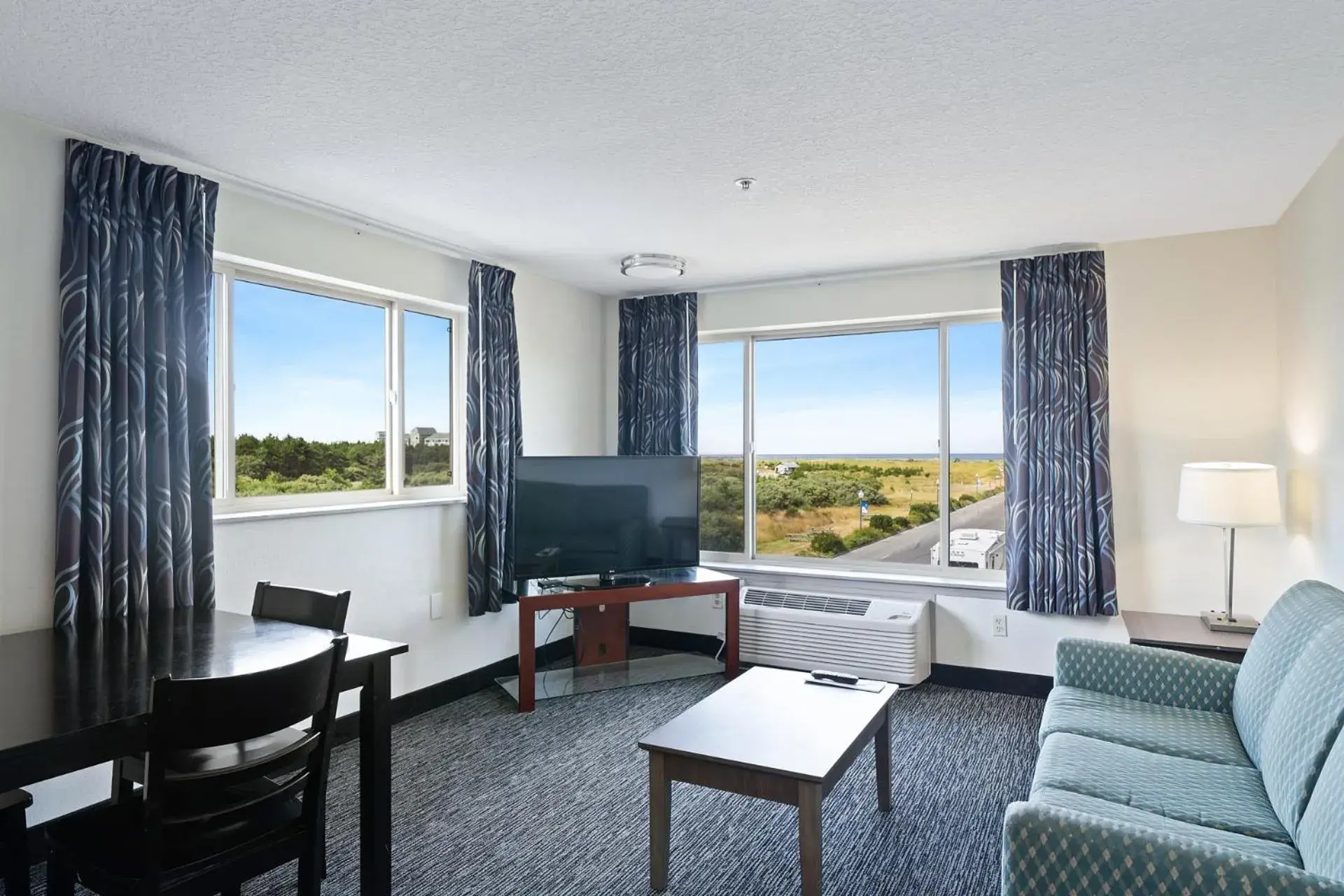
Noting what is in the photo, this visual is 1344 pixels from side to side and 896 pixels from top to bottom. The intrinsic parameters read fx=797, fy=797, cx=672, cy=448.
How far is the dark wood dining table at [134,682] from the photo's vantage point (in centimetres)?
154

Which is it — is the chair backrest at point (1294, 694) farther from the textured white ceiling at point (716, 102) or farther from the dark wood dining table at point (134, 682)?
the dark wood dining table at point (134, 682)

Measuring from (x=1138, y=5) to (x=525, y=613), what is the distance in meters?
3.37

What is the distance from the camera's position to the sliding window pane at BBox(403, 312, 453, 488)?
4.10 m

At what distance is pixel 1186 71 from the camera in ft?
7.13

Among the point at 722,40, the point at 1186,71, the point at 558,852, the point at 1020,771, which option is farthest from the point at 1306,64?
the point at 558,852

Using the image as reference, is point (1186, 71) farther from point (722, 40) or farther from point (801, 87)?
point (722, 40)

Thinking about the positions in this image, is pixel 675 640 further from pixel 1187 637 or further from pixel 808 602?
pixel 1187 637

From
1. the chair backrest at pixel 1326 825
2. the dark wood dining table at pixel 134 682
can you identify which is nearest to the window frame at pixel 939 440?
the chair backrest at pixel 1326 825

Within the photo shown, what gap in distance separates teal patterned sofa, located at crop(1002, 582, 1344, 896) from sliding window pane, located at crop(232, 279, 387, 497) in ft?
10.1

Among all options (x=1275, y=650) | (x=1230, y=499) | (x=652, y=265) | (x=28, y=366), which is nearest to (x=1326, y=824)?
(x=1275, y=650)

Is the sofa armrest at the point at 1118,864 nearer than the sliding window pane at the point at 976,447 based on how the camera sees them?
Yes

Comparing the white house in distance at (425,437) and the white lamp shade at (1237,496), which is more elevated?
the white house in distance at (425,437)

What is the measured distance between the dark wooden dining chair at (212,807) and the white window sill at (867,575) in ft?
10.8

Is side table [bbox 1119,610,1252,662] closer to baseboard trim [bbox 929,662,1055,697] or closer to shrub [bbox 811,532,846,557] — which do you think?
baseboard trim [bbox 929,662,1055,697]
